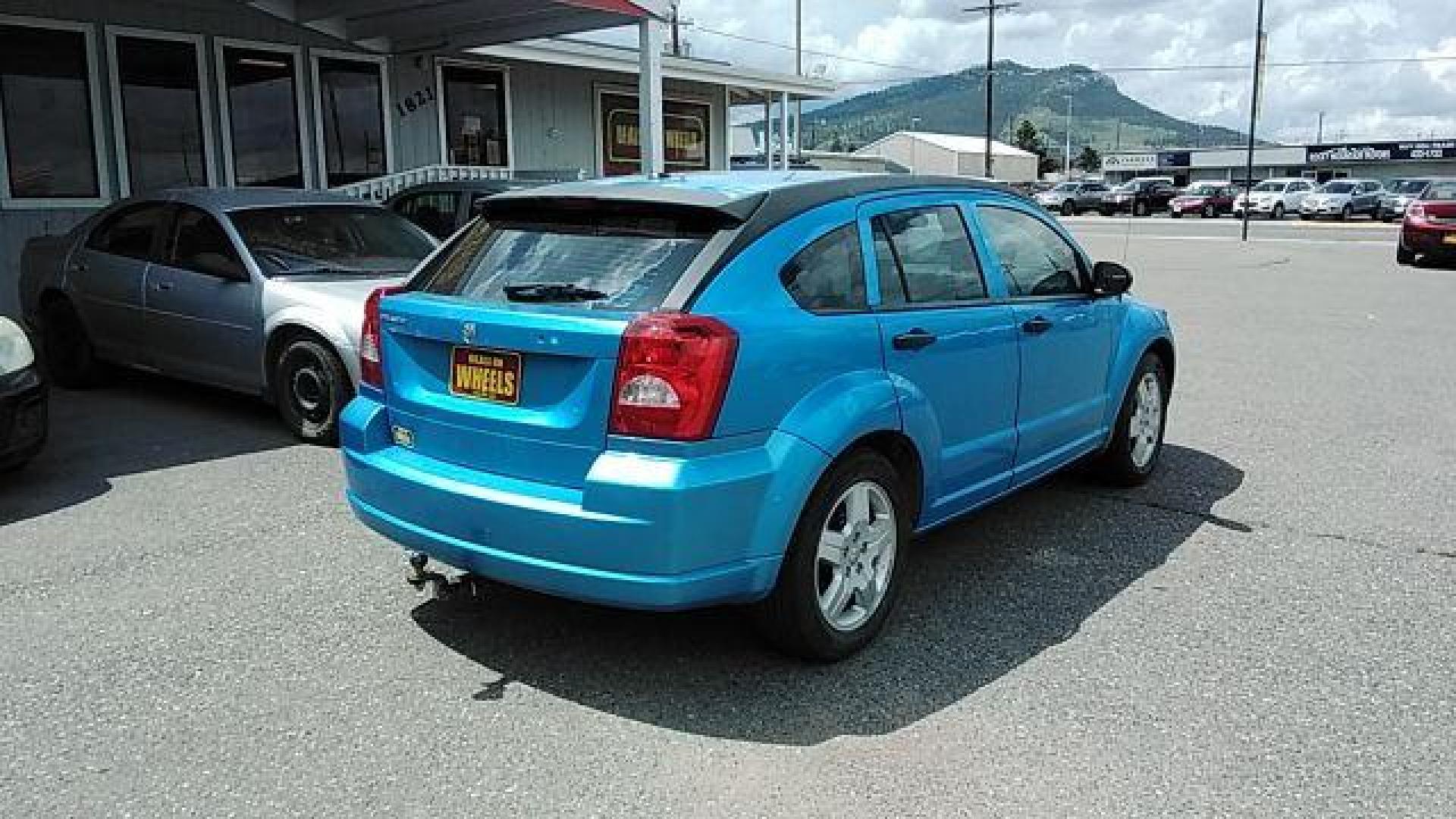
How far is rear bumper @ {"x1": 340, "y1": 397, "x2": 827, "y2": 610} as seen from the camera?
330 centimetres

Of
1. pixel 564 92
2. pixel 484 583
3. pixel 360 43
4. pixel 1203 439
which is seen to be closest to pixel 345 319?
pixel 484 583

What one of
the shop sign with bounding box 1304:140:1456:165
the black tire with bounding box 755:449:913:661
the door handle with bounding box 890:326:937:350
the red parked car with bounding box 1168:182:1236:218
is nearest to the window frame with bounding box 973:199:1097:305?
the door handle with bounding box 890:326:937:350

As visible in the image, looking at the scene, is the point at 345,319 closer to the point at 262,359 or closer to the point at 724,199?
the point at 262,359

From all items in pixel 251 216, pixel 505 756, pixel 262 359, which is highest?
pixel 251 216

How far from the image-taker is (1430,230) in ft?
65.3

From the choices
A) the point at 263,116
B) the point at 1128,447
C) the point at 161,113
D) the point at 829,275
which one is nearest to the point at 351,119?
the point at 263,116

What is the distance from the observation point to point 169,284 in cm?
766

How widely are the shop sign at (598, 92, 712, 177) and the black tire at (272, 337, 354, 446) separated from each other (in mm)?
11243

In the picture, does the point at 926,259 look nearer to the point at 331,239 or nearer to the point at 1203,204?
the point at 331,239

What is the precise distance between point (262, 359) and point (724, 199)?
450 cm

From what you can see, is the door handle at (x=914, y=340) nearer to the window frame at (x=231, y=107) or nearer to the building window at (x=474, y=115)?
the window frame at (x=231, y=107)

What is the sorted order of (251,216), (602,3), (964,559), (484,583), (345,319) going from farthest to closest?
(602,3) → (251,216) → (345,319) → (964,559) → (484,583)

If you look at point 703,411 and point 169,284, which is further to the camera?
point 169,284

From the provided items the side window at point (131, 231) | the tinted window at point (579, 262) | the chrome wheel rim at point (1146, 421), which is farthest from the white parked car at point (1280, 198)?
the tinted window at point (579, 262)
